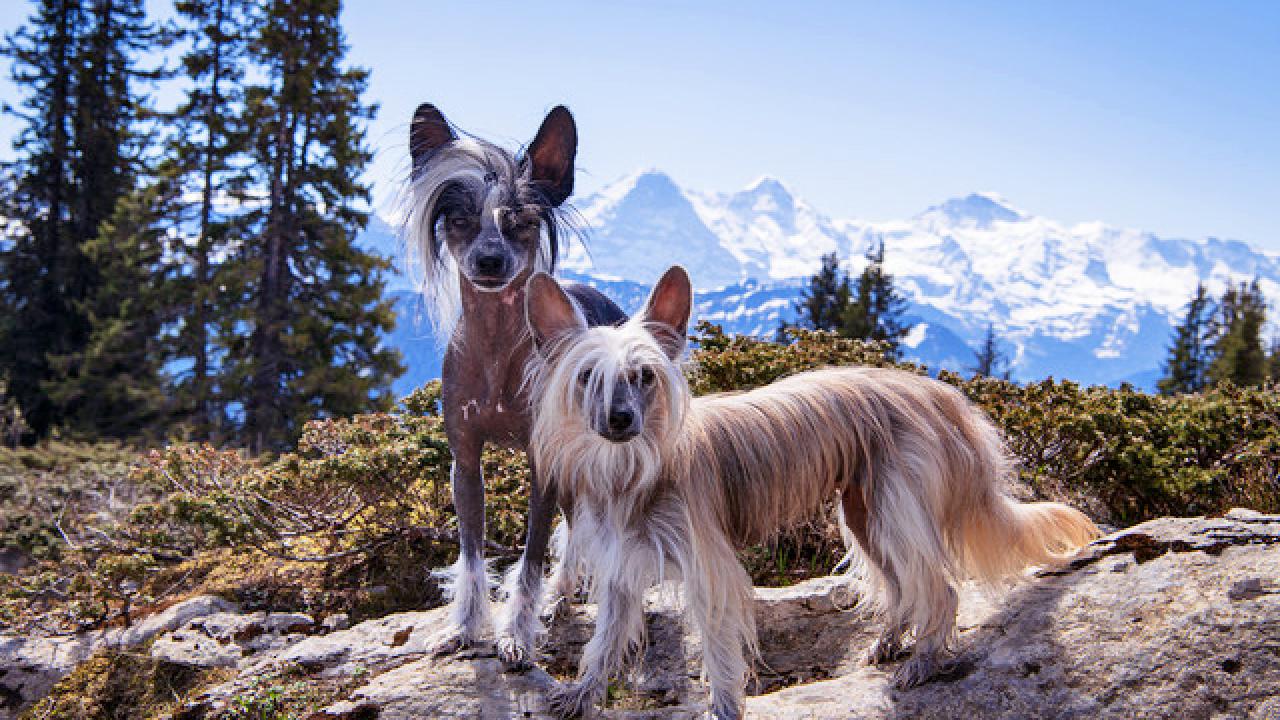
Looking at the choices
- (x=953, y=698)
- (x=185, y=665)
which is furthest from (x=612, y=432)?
(x=185, y=665)

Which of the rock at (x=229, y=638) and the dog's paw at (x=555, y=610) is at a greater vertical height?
the dog's paw at (x=555, y=610)

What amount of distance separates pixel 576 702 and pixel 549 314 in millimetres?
1747

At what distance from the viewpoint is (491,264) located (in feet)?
12.3

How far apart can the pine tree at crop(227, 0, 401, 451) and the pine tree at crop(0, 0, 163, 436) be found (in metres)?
9.10

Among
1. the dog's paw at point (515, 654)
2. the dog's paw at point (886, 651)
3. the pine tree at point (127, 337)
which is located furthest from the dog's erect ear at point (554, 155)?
the pine tree at point (127, 337)

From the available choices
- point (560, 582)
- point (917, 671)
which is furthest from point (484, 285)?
point (917, 671)

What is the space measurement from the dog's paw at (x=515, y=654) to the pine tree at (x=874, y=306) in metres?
28.4

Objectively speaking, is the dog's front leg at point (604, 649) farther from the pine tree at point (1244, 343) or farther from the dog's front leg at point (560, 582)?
the pine tree at point (1244, 343)

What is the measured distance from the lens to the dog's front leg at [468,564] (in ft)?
14.1

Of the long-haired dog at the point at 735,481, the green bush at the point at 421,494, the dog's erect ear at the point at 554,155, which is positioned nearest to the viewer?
the long-haired dog at the point at 735,481

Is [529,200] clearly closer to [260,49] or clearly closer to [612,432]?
[612,432]

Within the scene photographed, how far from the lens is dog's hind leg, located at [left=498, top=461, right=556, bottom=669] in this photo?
4.11m

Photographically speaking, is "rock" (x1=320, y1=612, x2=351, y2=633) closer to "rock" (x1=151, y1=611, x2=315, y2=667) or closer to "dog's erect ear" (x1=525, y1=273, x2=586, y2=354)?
"rock" (x1=151, y1=611, x2=315, y2=667)

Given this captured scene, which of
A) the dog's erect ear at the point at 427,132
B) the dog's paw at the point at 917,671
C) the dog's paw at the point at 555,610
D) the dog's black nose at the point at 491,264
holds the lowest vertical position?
the dog's paw at the point at 555,610
